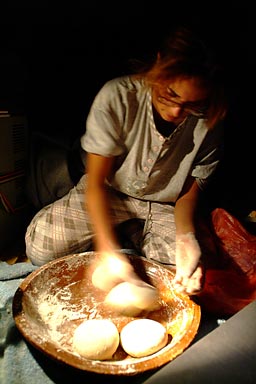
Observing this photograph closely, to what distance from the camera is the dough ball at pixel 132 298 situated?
49.4 inches

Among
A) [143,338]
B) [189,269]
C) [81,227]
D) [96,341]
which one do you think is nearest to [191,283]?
[189,269]

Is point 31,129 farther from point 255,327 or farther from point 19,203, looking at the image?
point 255,327

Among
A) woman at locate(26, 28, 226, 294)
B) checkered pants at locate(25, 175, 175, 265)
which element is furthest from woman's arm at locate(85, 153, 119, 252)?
checkered pants at locate(25, 175, 175, 265)

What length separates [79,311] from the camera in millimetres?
1310

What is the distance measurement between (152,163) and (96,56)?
67cm

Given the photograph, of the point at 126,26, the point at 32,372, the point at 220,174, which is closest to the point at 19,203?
the point at 32,372

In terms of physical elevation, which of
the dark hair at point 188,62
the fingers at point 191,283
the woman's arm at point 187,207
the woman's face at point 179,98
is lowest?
the fingers at point 191,283

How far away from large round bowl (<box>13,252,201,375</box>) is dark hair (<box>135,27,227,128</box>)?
79 cm

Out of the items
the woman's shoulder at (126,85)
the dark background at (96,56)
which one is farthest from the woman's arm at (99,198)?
the dark background at (96,56)

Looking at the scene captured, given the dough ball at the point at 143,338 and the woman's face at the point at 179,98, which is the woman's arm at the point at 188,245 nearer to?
the dough ball at the point at 143,338

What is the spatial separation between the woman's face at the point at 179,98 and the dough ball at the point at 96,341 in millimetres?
830

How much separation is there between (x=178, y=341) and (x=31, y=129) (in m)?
1.44

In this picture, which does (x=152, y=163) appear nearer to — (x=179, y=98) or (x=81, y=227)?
(x=179, y=98)

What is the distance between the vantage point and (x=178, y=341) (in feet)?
3.46
